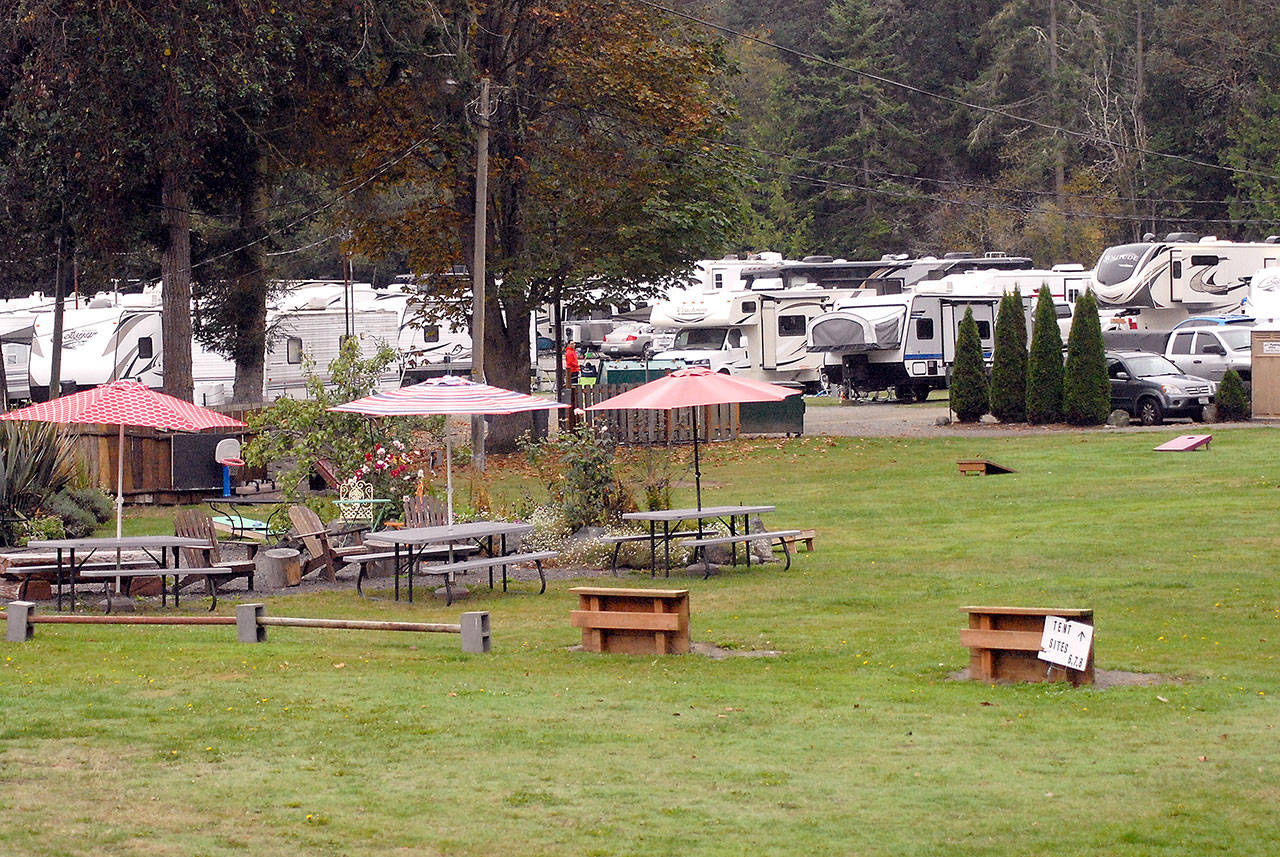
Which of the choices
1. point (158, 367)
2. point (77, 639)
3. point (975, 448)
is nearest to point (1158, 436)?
point (975, 448)

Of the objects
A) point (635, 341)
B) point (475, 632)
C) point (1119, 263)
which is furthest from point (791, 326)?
point (475, 632)

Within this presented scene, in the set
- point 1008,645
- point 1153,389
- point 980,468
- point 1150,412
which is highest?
point 1153,389

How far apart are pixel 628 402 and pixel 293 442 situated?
6814 millimetres

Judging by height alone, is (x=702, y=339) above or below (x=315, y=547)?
above

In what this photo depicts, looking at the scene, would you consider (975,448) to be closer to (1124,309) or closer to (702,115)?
(702,115)

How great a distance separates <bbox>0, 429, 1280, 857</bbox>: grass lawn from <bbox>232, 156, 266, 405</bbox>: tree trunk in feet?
67.9

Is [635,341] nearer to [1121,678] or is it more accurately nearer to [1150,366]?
[1150,366]

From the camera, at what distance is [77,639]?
40.8ft

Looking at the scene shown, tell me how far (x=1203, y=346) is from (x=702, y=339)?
1839 cm

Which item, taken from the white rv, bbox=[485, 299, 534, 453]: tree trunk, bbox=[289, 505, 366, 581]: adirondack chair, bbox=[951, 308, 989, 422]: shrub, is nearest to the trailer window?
the white rv

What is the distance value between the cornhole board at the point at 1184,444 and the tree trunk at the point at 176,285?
696 inches

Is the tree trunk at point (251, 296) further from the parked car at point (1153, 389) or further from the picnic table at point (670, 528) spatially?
the picnic table at point (670, 528)

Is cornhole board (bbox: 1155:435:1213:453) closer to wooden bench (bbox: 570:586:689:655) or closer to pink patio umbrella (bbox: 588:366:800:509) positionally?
pink patio umbrella (bbox: 588:366:800:509)

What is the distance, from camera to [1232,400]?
31906 mm
